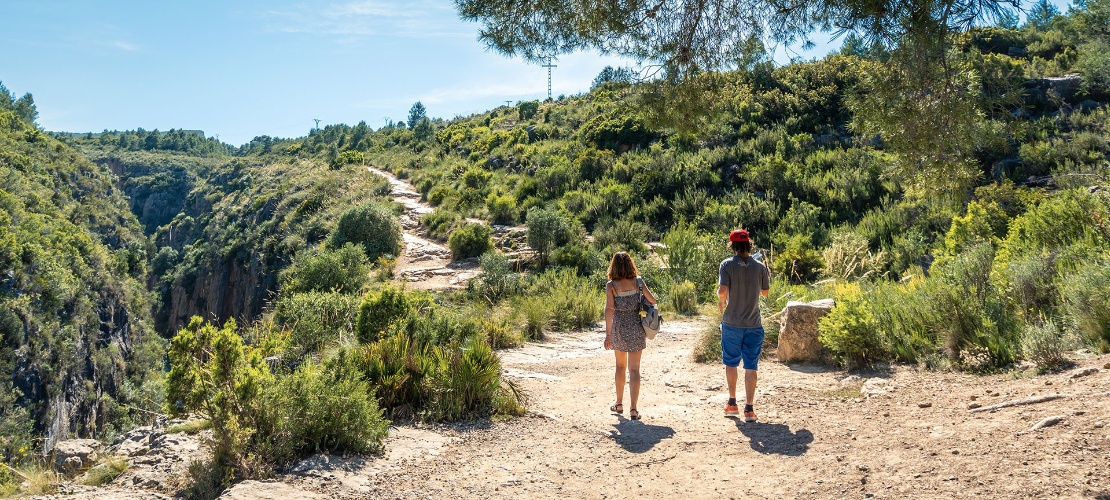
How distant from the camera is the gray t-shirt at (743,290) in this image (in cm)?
515

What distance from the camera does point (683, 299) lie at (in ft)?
40.6

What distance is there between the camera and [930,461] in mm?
3404

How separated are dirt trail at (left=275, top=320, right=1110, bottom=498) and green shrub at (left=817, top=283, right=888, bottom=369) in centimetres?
43

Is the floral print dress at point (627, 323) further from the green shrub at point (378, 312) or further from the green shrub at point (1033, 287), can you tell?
the green shrub at point (1033, 287)

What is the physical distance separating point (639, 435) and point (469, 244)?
1373cm

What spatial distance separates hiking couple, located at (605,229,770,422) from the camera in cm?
515

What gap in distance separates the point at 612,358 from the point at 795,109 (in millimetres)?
18785

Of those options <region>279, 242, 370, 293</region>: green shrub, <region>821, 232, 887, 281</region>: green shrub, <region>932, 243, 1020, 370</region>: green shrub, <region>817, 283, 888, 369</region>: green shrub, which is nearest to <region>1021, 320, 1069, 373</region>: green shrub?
<region>932, 243, 1020, 370</region>: green shrub

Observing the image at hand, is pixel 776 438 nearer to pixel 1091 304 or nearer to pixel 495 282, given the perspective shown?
pixel 1091 304

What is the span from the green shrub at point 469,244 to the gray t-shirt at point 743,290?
Answer: 13230 mm

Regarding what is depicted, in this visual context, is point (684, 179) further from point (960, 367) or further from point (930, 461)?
point (930, 461)

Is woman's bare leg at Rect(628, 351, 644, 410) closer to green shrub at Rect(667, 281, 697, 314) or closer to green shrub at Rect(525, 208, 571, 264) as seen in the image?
green shrub at Rect(667, 281, 697, 314)

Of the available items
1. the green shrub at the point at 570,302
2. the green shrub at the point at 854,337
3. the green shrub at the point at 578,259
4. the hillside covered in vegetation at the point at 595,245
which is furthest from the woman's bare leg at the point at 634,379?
the green shrub at the point at 578,259

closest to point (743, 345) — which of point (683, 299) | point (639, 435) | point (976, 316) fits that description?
point (639, 435)
